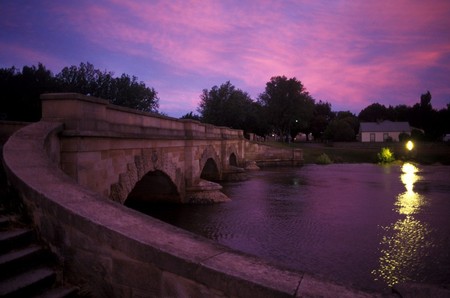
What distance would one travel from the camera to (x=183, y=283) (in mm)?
2949

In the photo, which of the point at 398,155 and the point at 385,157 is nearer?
the point at 385,157

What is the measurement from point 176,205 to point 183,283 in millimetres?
12134

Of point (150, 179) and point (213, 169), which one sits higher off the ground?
point (150, 179)

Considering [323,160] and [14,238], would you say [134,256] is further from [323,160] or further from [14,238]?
[323,160]

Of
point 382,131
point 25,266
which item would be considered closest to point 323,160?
point 25,266

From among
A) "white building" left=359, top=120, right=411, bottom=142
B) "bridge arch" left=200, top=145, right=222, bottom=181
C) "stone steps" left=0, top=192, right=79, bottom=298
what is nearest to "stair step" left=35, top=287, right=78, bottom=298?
"stone steps" left=0, top=192, right=79, bottom=298

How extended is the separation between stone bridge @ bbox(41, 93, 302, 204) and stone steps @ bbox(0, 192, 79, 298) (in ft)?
10.7

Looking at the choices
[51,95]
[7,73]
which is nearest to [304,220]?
[51,95]

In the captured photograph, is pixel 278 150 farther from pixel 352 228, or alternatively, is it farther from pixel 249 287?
pixel 249 287

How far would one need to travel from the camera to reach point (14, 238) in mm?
3668

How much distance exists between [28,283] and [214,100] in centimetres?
5506

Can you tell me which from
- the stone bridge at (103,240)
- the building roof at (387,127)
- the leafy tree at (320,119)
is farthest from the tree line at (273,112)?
the stone bridge at (103,240)

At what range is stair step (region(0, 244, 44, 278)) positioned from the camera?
10.9 feet

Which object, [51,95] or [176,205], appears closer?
[51,95]
